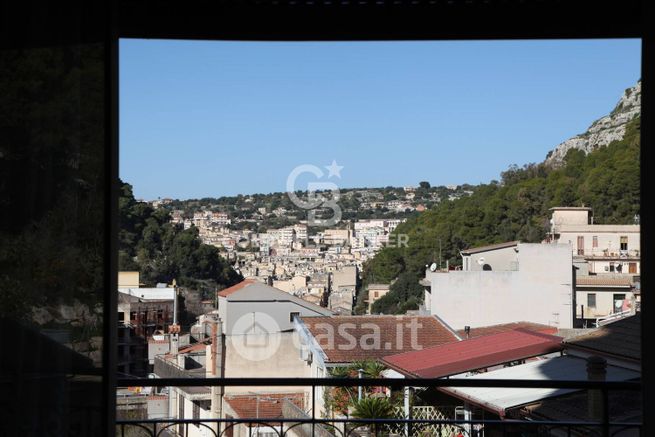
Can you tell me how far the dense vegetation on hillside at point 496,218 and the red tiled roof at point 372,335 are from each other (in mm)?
1203

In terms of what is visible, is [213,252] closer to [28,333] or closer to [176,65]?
[176,65]

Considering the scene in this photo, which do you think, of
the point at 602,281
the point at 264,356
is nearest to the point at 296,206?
the point at 264,356

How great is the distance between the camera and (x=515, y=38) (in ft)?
6.20

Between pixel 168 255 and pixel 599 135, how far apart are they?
524 inches

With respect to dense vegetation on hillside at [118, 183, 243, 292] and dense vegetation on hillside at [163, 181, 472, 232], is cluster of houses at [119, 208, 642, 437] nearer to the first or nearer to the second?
dense vegetation on hillside at [118, 183, 243, 292]

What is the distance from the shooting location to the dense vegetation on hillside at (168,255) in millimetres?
14432

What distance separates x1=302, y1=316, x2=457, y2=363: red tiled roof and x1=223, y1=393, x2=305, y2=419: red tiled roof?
1.65 meters

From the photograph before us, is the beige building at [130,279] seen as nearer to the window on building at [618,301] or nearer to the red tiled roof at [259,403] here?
the red tiled roof at [259,403]

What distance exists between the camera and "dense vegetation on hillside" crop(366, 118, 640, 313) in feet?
56.8

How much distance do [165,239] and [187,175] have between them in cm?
715

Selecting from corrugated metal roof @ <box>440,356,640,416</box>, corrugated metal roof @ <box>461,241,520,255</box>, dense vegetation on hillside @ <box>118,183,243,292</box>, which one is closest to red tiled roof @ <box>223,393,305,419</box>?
dense vegetation on hillside @ <box>118,183,243,292</box>

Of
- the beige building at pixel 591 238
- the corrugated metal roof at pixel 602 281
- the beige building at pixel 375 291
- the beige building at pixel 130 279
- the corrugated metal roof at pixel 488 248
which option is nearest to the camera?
the beige building at pixel 130 279

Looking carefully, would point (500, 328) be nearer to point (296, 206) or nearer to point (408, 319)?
point (408, 319)

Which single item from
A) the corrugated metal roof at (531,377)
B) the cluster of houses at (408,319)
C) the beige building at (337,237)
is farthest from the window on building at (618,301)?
the corrugated metal roof at (531,377)
